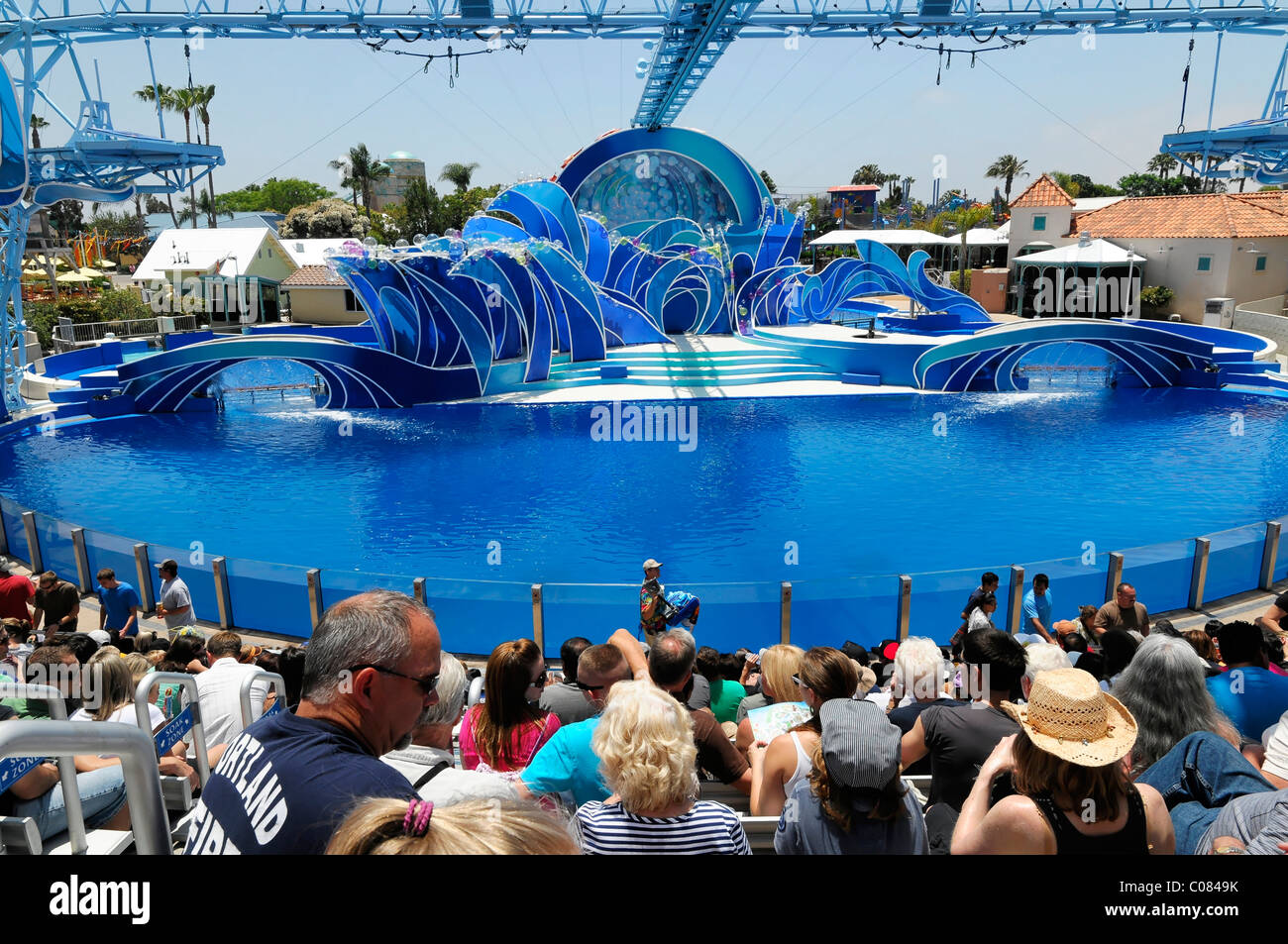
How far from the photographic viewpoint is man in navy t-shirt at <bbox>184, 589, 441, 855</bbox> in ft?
5.00

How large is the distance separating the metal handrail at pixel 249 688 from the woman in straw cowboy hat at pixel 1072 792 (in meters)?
2.53

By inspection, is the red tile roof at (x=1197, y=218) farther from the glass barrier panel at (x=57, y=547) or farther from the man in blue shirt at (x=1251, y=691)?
the glass barrier panel at (x=57, y=547)

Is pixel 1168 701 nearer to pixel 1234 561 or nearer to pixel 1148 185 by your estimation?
pixel 1234 561

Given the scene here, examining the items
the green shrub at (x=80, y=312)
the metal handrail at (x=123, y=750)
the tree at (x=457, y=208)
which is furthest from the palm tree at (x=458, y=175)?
the metal handrail at (x=123, y=750)

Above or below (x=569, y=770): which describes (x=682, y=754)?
above

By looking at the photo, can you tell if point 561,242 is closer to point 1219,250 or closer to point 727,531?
point 727,531

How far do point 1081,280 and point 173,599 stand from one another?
34.1 meters

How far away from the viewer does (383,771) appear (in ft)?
5.17

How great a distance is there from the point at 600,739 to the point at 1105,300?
34.7 m

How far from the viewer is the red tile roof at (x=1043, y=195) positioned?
37.0 m

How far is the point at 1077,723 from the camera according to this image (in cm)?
210

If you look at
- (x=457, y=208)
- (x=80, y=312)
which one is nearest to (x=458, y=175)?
(x=457, y=208)

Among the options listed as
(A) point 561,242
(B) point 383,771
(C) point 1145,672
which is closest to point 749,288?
(A) point 561,242

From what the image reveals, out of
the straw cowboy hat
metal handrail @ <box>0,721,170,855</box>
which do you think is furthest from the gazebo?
metal handrail @ <box>0,721,170,855</box>
